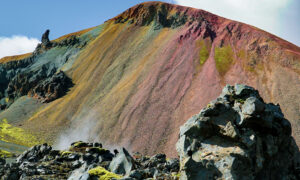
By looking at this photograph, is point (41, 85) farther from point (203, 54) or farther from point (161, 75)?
point (203, 54)

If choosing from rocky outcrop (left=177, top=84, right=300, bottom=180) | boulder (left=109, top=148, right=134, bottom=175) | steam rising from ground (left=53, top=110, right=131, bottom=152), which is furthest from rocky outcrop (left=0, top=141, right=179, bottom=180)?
steam rising from ground (left=53, top=110, right=131, bottom=152)

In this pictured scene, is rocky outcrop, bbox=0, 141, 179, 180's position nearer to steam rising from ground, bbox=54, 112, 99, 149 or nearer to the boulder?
the boulder

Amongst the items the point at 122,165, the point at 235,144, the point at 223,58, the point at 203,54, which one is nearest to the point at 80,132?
the point at 203,54

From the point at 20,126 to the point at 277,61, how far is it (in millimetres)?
80727

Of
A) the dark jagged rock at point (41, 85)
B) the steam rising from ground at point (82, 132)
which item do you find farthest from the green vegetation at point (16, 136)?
the dark jagged rock at point (41, 85)

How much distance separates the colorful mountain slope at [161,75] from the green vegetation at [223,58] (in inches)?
5.5

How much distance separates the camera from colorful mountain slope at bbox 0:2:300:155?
7088 cm

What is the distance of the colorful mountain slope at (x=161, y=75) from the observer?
70.9 meters

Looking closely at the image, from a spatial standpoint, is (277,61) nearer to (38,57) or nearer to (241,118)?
(241,118)

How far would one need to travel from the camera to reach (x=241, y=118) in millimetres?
18141

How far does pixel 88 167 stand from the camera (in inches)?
922

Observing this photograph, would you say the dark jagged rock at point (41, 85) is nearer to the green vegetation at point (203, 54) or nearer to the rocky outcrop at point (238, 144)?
the green vegetation at point (203, 54)

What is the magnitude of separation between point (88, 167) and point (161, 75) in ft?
216

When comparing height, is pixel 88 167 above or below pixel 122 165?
above
